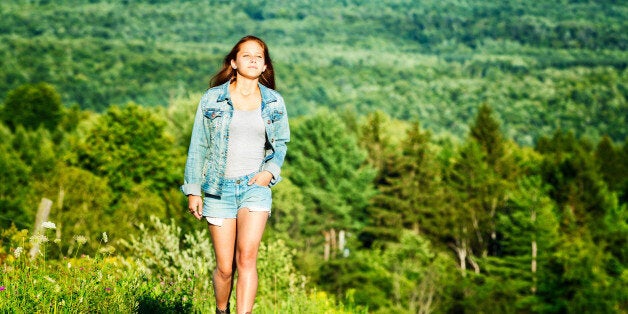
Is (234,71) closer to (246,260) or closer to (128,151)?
(246,260)

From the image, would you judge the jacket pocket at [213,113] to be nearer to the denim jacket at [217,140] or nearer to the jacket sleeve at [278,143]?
the denim jacket at [217,140]

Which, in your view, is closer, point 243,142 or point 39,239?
point 39,239

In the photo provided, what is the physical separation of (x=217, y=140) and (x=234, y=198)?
393mm

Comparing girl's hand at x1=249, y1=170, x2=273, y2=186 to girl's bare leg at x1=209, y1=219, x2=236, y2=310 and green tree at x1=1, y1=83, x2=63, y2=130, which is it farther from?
green tree at x1=1, y1=83, x2=63, y2=130

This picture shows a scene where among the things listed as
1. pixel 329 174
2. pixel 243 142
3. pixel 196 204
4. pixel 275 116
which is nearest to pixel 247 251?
pixel 196 204

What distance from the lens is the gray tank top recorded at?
17.0 ft

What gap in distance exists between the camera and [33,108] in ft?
266

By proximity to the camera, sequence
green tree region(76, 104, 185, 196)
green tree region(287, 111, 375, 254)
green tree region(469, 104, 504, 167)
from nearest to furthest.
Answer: green tree region(76, 104, 185, 196) < green tree region(287, 111, 375, 254) < green tree region(469, 104, 504, 167)

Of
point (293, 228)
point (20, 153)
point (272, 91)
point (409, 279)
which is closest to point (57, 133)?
point (20, 153)

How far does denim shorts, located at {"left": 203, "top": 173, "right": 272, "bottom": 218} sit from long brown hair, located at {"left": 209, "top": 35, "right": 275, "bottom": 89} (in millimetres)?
766

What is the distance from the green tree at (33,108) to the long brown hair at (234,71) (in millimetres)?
78458

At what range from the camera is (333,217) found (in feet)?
246

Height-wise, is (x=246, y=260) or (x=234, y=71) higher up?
(x=234, y=71)

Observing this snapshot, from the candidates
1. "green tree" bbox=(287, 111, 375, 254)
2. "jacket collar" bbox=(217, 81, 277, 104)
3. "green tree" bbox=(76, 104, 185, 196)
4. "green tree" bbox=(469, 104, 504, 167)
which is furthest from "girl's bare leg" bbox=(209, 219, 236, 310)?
"green tree" bbox=(469, 104, 504, 167)
